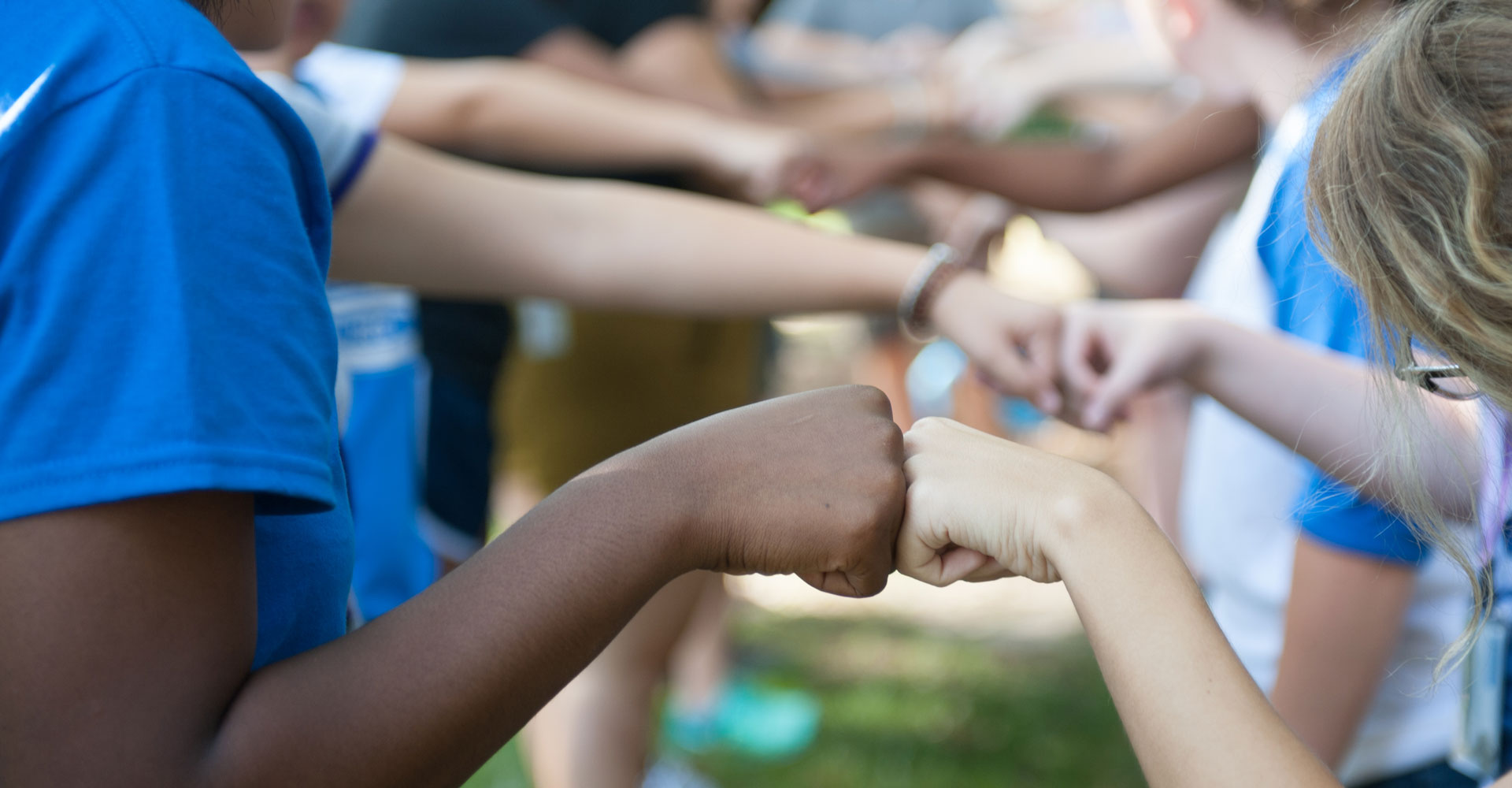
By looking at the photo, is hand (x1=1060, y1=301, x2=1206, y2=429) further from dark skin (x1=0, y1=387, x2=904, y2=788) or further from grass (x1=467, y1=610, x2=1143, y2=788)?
grass (x1=467, y1=610, x2=1143, y2=788)

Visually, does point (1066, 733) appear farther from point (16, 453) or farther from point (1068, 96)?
point (16, 453)

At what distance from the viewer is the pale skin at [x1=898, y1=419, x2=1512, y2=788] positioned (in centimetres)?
92

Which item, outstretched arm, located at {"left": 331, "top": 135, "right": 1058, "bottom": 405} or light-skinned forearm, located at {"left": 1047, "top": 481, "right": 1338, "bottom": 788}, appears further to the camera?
outstretched arm, located at {"left": 331, "top": 135, "right": 1058, "bottom": 405}

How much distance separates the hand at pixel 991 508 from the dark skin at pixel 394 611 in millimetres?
36

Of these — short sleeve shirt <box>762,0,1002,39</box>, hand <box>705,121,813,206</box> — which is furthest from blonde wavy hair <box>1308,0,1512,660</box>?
short sleeve shirt <box>762,0,1002,39</box>

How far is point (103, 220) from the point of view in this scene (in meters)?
0.71

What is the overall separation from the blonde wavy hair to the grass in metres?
2.24

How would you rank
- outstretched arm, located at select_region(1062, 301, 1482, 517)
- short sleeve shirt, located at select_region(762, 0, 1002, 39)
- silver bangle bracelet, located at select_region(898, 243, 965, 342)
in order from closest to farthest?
outstretched arm, located at select_region(1062, 301, 1482, 517), silver bangle bracelet, located at select_region(898, 243, 965, 342), short sleeve shirt, located at select_region(762, 0, 1002, 39)

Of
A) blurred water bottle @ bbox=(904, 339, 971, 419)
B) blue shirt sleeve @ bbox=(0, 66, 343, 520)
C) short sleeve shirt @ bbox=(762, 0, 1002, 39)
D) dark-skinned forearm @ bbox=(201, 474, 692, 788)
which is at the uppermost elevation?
blue shirt sleeve @ bbox=(0, 66, 343, 520)

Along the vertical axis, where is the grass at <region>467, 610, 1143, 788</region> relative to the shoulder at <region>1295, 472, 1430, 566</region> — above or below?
below

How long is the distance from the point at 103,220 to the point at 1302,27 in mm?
1664

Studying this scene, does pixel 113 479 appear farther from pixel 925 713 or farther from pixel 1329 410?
pixel 925 713

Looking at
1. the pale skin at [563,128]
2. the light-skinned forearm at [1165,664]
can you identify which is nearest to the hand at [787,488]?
the light-skinned forearm at [1165,664]

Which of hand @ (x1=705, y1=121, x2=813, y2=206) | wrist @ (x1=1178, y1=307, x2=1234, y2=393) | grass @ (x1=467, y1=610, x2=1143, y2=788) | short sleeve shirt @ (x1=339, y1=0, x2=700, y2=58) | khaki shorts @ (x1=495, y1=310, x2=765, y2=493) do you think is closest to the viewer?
wrist @ (x1=1178, y1=307, x2=1234, y2=393)
